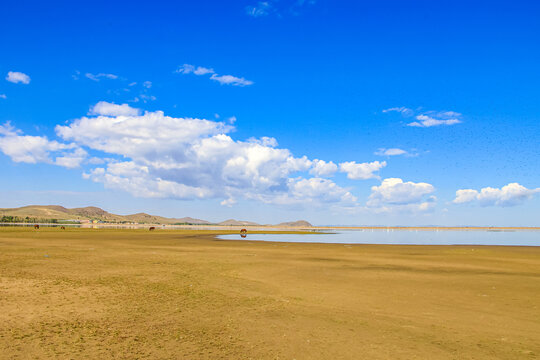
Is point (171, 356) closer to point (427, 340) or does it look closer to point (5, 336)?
point (5, 336)

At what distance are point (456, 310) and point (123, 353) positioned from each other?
11.4 meters

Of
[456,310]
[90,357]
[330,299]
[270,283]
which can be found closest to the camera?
[90,357]

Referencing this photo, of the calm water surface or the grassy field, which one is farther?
the calm water surface

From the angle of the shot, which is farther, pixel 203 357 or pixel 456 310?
pixel 456 310

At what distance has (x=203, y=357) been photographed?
810cm

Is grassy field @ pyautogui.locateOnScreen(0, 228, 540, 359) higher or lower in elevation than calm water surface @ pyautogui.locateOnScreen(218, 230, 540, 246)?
higher

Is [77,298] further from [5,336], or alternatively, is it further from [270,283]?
[270,283]

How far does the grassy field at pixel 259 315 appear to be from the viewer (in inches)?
342

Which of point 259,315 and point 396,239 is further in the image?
point 396,239

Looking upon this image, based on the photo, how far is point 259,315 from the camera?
12.0 metres

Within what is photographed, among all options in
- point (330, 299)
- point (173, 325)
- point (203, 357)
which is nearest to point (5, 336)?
point (173, 325)

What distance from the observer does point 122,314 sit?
455 inches

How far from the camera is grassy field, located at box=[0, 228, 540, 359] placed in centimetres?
868

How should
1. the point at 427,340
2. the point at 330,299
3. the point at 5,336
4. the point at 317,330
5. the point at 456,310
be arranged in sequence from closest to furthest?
the point at 5,336, the point at 427,340, the point at 317,330, the point at 456,310, the point at 330,299
